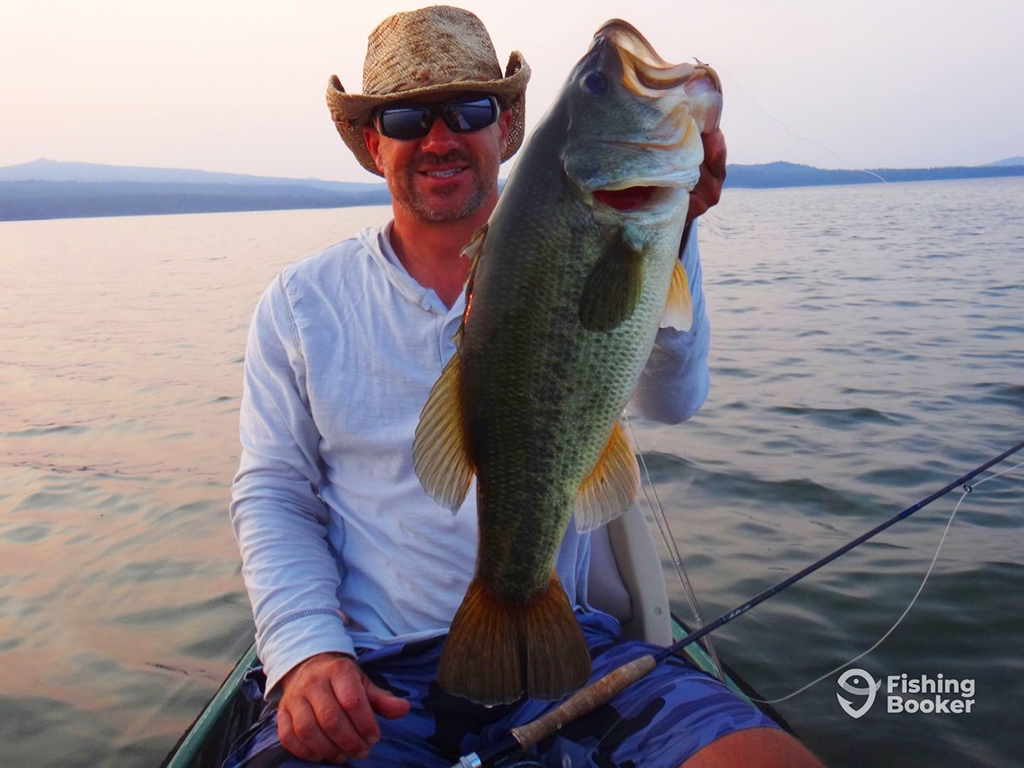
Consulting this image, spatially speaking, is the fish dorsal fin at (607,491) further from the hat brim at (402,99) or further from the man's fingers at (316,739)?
the hat brim at (402,99)

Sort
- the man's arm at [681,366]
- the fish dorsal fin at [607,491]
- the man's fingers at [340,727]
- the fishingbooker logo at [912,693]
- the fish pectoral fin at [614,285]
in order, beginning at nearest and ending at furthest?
the fish pectoral fin at [614,285], the fish dorsal fin at [607,491], the man's fingers at [340,727], the man's arm at [681,366], the fishingbooker logo at [912,693]

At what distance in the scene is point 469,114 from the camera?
2863mm

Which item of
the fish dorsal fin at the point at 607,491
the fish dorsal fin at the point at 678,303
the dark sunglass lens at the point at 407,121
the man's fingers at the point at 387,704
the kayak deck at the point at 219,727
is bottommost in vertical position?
the kayak deck at the point at 219,727

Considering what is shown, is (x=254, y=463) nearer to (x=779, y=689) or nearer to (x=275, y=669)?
(x=275, y=669)

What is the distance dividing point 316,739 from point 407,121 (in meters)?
1.96

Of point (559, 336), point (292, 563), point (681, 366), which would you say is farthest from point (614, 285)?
point (292, 563)

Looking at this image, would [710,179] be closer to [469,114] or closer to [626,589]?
[469,114]

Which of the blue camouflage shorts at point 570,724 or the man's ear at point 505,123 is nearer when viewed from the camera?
the blue camouflage shorts at point 570,724

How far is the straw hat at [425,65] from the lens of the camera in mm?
2934

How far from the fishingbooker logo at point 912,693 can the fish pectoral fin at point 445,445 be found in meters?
3.45

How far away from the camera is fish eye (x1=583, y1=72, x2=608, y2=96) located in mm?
1904

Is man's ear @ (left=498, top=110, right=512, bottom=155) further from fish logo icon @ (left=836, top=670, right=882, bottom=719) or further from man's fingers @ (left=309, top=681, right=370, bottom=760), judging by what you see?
fish logo icon @ (left=836, top=670, right=882, bottom=719)

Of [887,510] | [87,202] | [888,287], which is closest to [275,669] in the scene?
[887,510]

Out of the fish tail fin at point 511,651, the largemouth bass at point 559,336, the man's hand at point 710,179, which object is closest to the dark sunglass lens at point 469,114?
the largemouth bass at point 559,336
